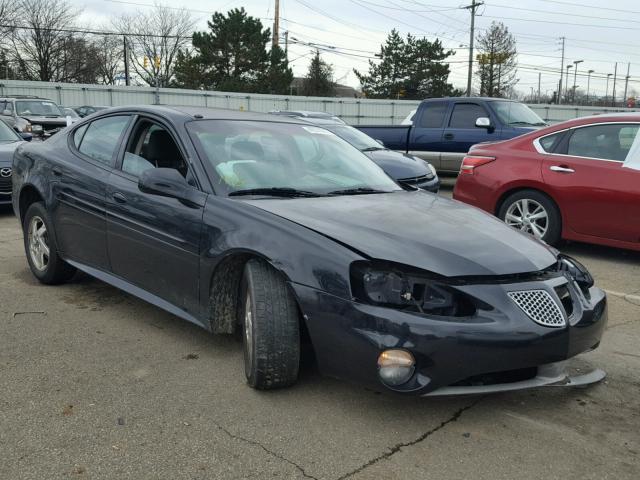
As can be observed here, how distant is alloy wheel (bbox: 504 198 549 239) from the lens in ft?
21.6

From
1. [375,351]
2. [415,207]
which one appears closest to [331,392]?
[375,351]

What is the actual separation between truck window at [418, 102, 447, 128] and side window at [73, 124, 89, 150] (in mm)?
8252

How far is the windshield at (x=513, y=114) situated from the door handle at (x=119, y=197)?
867 centimetres

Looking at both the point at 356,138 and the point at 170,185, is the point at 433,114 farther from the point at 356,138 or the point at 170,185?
the point at 170,185

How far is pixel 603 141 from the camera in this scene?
6.30 metres

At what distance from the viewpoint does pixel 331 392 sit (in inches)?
125

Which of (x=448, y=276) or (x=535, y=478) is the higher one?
(x=448, y=276)

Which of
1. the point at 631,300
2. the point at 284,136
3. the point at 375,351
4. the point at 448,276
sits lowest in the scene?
the point at 631,300

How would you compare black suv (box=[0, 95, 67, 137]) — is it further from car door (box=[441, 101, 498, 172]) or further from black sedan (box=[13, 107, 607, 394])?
black sedan (box=[13, 107, 607, 394])

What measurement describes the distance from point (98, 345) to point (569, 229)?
15.4 ft

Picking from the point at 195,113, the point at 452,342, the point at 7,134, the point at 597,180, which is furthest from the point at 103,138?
the point at 7,134

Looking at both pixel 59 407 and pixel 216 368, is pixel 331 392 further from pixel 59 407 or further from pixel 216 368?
pixel 59 407

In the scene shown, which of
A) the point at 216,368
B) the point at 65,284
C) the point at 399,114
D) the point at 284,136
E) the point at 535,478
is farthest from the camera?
the point at 399,114

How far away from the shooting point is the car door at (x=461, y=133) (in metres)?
11.4
